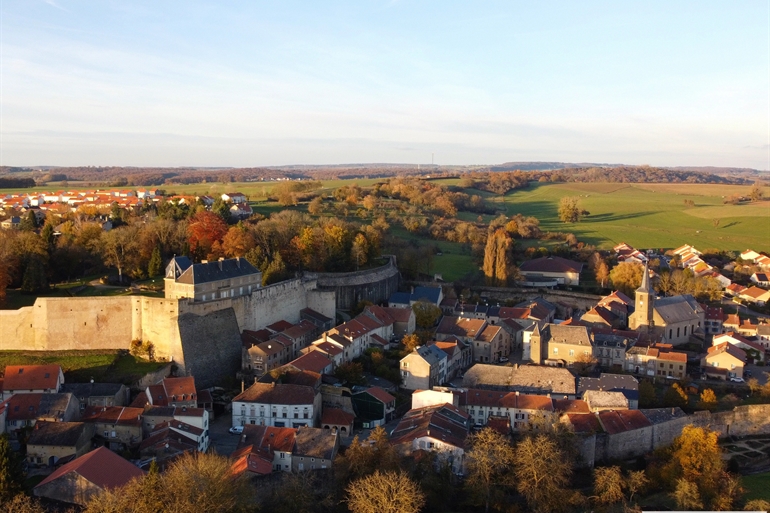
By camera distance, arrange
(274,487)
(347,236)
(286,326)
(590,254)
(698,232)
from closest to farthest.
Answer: (274,487)
(286,326)
(347,236)
(590,254)
(698,232)

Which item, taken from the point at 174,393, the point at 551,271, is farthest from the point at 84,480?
the point at 551,271

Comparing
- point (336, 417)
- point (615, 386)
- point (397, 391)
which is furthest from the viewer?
point (397, 391)

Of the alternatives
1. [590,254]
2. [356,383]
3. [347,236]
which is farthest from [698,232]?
[356,383]

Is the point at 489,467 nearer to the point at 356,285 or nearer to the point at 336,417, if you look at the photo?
the point at 336,417

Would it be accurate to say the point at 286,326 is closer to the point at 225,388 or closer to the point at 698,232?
the point at 225,388

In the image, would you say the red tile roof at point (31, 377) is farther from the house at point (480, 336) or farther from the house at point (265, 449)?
the house at point (480, 336)

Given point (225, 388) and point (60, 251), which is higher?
point (60, 251)

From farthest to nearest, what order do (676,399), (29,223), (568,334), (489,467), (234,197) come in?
(234,197) < (29,223) < (568,334) < (676,399) < (489,467)
